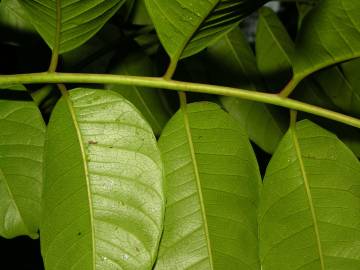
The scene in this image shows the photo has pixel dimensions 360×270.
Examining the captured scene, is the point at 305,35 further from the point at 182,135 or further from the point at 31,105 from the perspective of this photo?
the point at 31,105

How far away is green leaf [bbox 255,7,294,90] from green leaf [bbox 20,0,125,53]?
0.44m

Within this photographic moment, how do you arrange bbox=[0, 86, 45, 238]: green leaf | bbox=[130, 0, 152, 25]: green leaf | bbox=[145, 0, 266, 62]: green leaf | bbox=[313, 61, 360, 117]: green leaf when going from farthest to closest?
bbox=[130, 0, 152, 25]: green leaf < bbox=[313, 61, 360, 117]: green leaf < bbox=[0, 86, 45, 238]: green leaf < bbox=[145, 0, 266, 62]: green leaf

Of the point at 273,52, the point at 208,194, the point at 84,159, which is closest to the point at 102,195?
the point at 84,159

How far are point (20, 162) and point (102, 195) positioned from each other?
199mm

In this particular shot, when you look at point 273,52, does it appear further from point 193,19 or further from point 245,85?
point 193,19

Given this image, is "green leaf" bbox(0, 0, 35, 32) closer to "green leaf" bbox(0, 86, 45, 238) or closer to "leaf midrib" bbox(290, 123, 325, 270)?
"green leaf" bbox(0, 86, 45, 238)

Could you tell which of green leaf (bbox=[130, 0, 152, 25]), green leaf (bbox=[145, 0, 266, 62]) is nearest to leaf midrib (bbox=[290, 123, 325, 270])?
green leaf (bbox=[145, 0, 266, 62])

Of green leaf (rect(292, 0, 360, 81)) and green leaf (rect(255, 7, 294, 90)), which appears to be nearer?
green leaf (rect(292, 0, 360, 81))

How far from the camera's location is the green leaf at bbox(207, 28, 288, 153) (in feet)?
3.66

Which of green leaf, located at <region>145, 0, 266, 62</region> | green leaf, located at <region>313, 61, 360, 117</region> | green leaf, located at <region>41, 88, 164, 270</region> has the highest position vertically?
green leaf, located at <region>313, 61, 360, 117</region>

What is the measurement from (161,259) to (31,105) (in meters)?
0.36

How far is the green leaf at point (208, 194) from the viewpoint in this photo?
2.79ft

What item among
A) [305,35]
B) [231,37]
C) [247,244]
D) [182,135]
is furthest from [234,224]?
[231,37]

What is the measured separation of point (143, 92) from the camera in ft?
3.65
